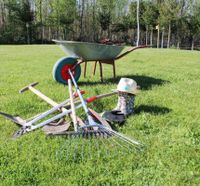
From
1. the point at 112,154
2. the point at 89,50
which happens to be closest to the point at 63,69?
the point at 89,50

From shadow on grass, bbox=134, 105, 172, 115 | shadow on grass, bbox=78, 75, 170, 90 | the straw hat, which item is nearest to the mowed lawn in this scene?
shadow on grass, bbox=134, 105, 172, 115

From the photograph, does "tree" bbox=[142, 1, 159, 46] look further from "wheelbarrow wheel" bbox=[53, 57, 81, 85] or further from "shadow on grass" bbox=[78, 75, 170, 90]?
"wheelbarrow wheel" bbox=[53, 57, 81, 85]

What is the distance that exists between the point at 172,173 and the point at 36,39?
3468 centimetres

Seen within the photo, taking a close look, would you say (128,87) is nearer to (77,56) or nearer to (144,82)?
(77,56)

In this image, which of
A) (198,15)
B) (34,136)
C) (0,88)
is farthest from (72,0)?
(34,136)

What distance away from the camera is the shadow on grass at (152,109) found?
363 centimetres

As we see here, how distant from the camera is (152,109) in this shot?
3744 mm

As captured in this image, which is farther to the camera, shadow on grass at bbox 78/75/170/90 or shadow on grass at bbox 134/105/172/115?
shadow on grass at bbox 78/75/170/90

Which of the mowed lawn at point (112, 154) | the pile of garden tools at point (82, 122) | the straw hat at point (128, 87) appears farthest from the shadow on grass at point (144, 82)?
the pile of garden tools at point (82, 122)

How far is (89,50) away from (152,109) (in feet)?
5.42

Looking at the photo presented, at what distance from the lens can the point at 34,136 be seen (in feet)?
9.14

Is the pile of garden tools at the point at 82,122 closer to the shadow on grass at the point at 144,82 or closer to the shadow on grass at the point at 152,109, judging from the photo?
the shadow on grass at the point at 152,109

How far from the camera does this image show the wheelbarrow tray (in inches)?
184

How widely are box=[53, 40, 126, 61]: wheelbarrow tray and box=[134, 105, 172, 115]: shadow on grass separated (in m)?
1.46
